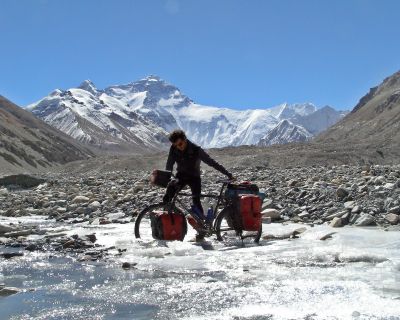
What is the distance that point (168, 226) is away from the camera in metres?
10.0

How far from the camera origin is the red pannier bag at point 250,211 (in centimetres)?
982

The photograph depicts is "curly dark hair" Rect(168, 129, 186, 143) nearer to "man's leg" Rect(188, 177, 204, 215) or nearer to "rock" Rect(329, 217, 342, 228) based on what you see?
"man's leg" Rect(188, 177, 204, 215)

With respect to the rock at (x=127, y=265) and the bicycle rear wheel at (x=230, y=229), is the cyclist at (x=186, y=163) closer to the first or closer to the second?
the bicycle rear wheel at (x=230, y=229)

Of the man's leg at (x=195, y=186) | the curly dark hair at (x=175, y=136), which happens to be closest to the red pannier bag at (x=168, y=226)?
the man's leg at (x=195, y=186)

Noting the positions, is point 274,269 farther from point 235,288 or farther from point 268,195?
point 268,195

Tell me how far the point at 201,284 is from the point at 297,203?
8.56 meters

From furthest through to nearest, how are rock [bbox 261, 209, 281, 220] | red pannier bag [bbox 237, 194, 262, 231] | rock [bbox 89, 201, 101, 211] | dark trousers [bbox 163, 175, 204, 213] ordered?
rock [bbox 89, 201, 101, 211]
rock [bbox 261, 209, 281, 220]
dark trousers [bbox 163, 175, 204, 213]
red pannier bag [bbox 237, 194, 262, 231]

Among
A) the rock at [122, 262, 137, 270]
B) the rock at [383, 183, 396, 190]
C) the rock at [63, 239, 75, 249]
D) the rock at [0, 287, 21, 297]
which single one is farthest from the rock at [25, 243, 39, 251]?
the rock at [383, 183, 396, 190]

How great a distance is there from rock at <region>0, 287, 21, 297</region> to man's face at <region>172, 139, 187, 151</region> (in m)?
4.35

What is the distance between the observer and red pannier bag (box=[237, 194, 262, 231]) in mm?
9820

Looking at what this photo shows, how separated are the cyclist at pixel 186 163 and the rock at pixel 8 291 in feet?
14.1

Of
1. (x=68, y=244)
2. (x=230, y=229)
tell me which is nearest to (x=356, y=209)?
(x=230, y=229)

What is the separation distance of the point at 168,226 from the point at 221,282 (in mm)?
3640

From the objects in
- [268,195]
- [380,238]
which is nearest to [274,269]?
[380,238]
